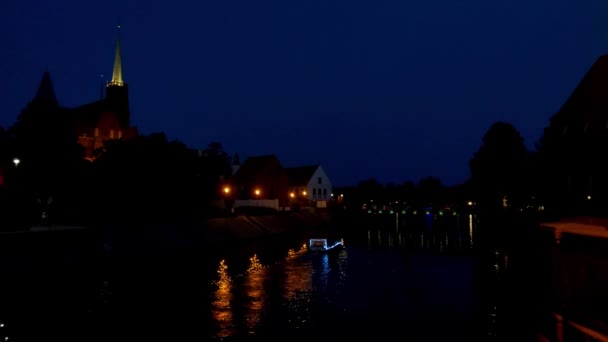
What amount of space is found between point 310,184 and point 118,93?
44.2 meters

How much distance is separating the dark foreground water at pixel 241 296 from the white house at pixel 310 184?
229ft

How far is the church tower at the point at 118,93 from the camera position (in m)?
97.4

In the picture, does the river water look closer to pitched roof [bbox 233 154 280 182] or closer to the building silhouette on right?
the building silhouette on right

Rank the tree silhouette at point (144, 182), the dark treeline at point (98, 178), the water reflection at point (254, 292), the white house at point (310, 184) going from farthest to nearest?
the white house at point (310, 184)
the tree silhouette at point (144, 182)
the dark treeline at point (98, 178)
the water reflection at point (254, 292)

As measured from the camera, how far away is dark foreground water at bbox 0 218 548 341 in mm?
24766

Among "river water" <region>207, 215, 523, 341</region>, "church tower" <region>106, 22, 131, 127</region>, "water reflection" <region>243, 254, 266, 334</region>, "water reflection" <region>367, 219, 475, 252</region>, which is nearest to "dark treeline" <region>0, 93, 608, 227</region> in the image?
"river water" <region>207, 215, 523, 341</region>

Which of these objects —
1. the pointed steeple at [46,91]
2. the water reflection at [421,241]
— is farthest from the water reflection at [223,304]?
the pointed steeple at [46,91]

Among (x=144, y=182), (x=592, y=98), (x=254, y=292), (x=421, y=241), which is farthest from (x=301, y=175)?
(x=592, y=98)

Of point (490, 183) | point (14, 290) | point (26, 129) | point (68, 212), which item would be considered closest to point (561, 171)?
point (14, 290)

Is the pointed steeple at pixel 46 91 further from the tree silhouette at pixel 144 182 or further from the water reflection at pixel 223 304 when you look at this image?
the water reflection at pixel 223 304

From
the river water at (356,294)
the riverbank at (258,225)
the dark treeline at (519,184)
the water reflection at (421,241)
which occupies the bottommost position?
the river water at (356,294)

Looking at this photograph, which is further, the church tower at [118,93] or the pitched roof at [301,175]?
the pitched roof at [301,175]

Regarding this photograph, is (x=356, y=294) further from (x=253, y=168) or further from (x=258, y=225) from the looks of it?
(x=253, y=168)

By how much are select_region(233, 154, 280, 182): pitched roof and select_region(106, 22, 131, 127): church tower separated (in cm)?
2283
